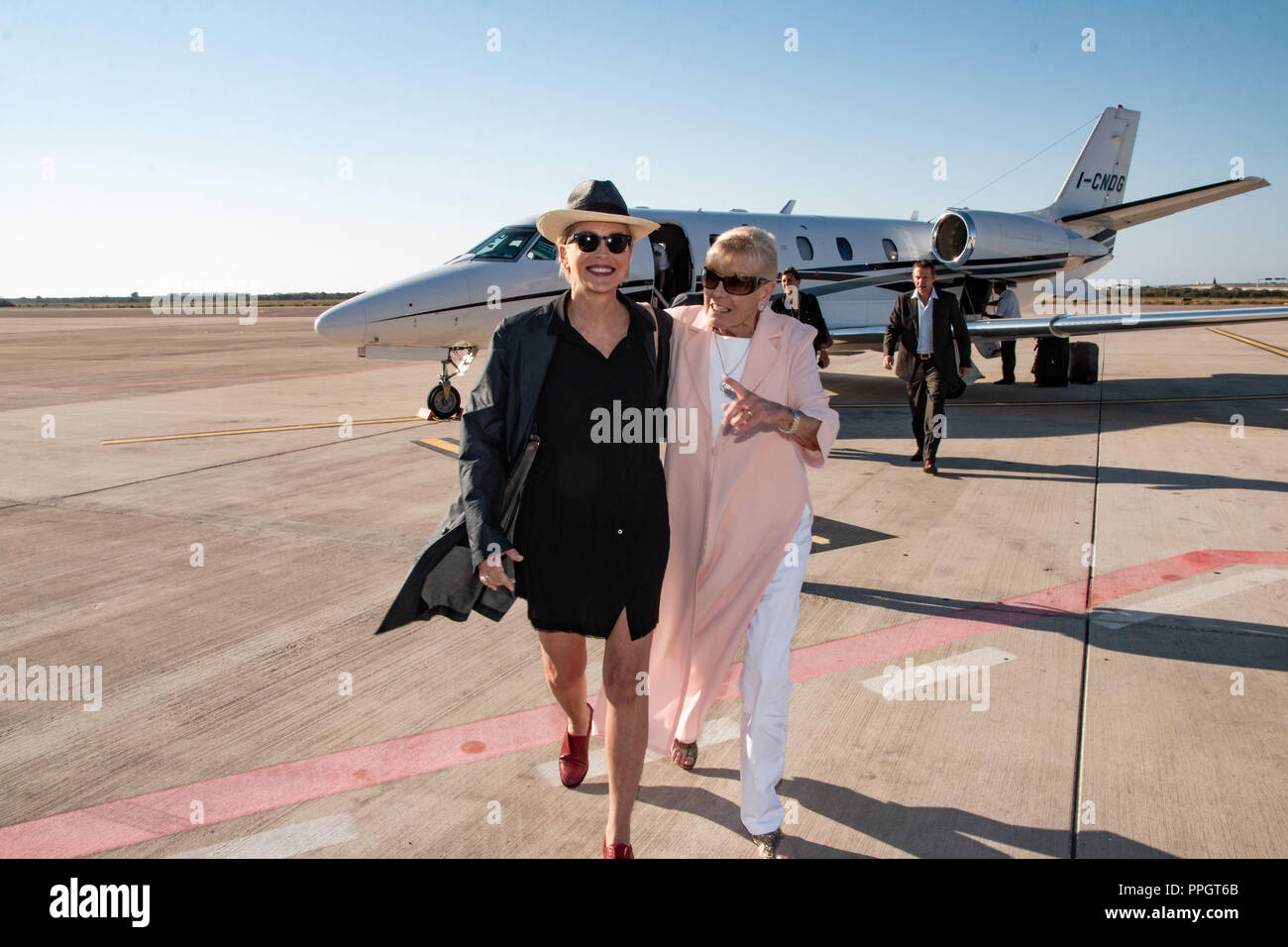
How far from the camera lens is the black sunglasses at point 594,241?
2.74m

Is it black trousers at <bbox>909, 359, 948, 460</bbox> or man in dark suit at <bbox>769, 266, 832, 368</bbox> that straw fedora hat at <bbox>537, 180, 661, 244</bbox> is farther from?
black trousers at <bbox>909, 359, 948, 460</bbox>

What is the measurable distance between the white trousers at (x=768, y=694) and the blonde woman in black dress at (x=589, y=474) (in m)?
0.36

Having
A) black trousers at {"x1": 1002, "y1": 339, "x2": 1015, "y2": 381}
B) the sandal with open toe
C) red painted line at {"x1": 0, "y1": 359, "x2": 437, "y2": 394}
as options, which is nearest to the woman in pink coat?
the sandal with open toe

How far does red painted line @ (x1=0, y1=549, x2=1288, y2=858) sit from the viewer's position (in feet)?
9.66

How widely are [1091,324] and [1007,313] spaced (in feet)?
9.64

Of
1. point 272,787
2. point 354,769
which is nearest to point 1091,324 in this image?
point 354,769

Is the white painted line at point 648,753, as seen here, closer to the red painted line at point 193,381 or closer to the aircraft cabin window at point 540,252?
the aircraft cabin window at point 540,252

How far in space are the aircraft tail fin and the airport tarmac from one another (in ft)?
36.9

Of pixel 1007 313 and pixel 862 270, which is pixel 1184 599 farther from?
pixel 1007 313

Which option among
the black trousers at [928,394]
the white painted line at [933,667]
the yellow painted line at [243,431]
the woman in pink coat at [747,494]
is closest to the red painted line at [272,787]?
the woman in pink coat at [747,494]

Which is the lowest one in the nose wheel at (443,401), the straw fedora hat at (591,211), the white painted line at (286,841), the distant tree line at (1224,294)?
the white painted line at (286,841)

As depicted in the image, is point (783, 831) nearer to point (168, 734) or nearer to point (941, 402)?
point (168, 734)

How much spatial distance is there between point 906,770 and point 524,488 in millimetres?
1827

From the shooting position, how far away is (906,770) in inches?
130
